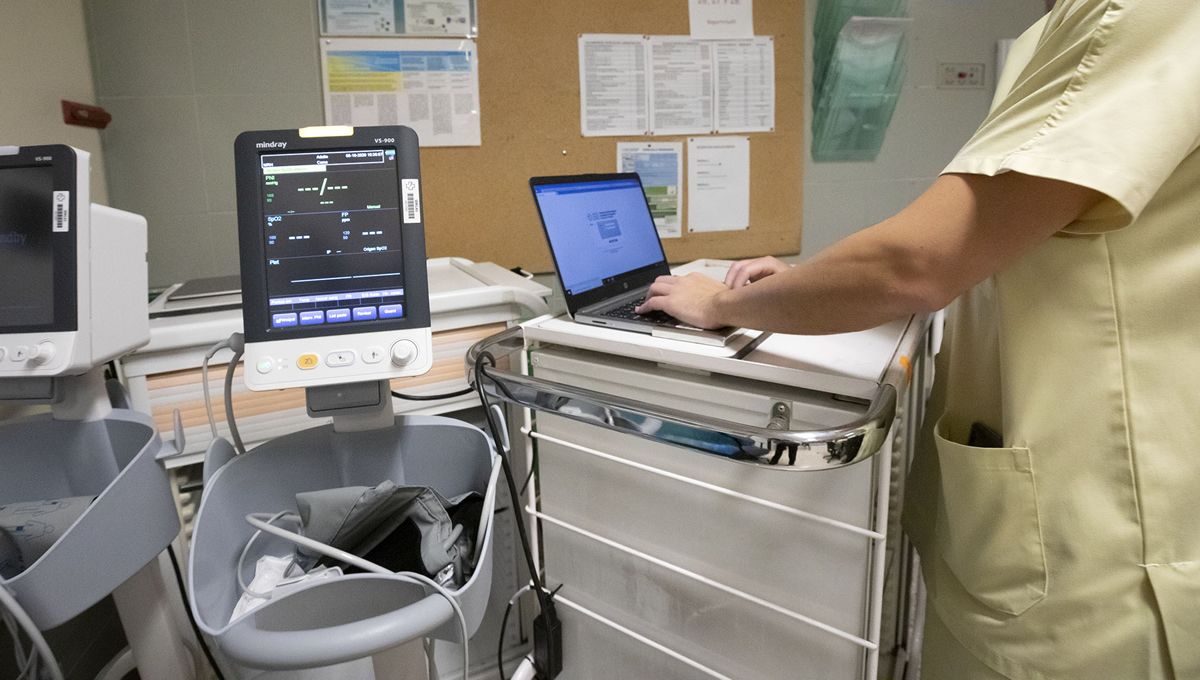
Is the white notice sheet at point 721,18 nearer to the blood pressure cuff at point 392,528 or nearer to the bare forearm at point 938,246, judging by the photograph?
the bare forearm at point 938,246

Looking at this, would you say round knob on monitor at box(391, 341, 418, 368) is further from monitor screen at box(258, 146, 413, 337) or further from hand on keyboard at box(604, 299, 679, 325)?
hand on keyboard at box(604, 299, 679, 325)

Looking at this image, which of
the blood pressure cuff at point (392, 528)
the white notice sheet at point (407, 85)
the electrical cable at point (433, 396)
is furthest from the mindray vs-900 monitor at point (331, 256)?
the white notice sheet at point (407, 85)

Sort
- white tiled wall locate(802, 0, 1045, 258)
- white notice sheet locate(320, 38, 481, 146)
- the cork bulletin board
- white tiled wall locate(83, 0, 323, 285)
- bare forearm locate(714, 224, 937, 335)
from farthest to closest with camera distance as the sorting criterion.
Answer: white tiled wall locate(802, 0, 1045, 258) < the cork bulletin board < white notice sheet locate(320, 38, 481, 146) < white tiled wall locate(83, 0, 323, 285) < bare forearm locate(714, 224, 937, 335)

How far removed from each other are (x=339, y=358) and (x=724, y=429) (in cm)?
47

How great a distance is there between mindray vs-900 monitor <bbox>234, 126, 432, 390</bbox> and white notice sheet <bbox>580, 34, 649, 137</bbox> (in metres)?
1.08

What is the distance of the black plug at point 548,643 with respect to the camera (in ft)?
3.99

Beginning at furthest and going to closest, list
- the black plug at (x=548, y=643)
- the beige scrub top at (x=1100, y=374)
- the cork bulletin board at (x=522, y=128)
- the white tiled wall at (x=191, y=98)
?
the cork bulletin board at (x=522, y=128)
the white tiled wall at (x=191, y=98)
the black plug at (x=548, y=643)
the beige scrub top at (x=1100, y=374)

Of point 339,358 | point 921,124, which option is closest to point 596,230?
point 339,358

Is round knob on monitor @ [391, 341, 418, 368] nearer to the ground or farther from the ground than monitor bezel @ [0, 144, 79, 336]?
nearer to the ground

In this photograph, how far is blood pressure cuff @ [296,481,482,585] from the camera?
84 cm

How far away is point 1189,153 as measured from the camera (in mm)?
634

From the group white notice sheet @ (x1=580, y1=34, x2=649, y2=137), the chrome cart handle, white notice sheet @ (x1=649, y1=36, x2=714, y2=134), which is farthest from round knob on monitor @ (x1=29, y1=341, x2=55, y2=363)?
white notice sheet @ (x1=649, y1=36, x2=714, y2=134)

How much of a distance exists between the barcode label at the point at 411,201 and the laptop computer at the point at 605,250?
0.80 ft

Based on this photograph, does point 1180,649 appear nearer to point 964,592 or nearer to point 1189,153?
point 964,592
